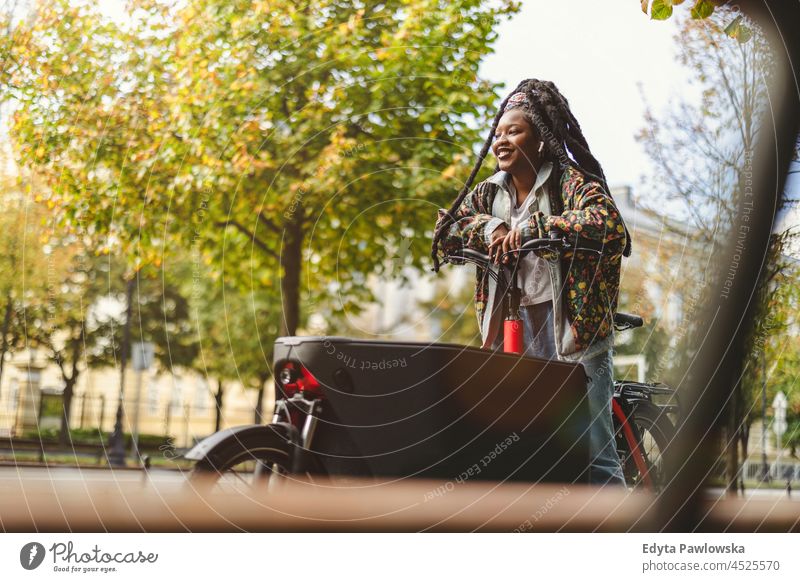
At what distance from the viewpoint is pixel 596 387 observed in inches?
84.6

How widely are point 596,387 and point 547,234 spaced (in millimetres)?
418

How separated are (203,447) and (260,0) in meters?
1.98

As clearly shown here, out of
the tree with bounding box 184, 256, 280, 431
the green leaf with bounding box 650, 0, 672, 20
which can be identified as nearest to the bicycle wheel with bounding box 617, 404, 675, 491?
the green leaf with bounding box 650, 0, 672, 20

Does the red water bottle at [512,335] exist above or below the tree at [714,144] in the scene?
below

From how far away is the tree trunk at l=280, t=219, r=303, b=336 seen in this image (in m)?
5.02

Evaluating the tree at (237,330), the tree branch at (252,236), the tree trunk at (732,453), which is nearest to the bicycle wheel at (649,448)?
the tree trunk at (732,453)

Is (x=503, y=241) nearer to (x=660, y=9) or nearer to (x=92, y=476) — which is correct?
(x=660, y=9)

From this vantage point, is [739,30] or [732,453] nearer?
[732,453]

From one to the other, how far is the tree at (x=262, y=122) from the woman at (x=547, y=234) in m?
0.87

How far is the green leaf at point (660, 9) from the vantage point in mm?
2510

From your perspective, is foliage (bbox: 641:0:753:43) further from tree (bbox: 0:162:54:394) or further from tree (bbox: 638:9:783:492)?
tree (bbox: 0:162:54:394)

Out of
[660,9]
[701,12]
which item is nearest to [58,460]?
[660,9]

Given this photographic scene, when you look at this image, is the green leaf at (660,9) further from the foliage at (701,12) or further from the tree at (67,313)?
the tree at (67,313)

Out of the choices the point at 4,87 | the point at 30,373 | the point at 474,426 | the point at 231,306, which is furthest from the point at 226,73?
the point at 231,306
